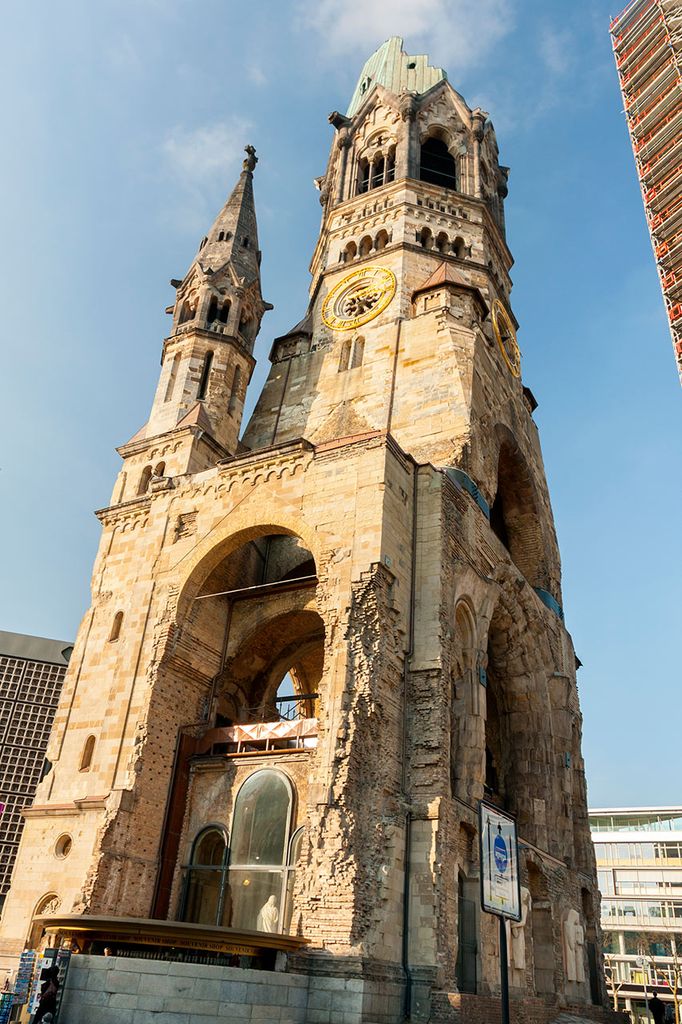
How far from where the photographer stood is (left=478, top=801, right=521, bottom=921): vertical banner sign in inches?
539

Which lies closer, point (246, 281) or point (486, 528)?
point (486, 528)

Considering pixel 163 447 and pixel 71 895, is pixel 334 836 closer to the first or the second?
pixel 71 895

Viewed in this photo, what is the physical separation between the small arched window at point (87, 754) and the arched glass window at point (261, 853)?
4491 millimetres

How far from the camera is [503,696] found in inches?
1118

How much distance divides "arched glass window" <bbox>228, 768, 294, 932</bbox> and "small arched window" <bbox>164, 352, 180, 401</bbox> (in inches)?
577

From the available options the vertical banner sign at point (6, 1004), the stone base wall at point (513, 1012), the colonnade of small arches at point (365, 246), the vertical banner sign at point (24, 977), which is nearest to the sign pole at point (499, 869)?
the stone base wall at point (513, 1012)

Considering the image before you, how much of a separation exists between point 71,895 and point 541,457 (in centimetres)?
2543

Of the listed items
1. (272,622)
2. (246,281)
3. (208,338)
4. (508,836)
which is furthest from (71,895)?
(246,281)

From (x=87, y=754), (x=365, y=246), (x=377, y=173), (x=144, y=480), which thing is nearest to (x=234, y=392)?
(x=144, y=480)

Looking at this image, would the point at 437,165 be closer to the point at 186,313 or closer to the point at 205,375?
the point at 186,313

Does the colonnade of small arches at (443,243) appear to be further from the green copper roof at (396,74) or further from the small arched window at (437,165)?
the green copper roof at (396,74)

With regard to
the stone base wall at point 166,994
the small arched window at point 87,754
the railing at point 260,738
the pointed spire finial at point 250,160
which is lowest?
the stone base wall at point 166,994

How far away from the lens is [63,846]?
20.9m

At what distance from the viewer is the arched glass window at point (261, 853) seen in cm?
1902
